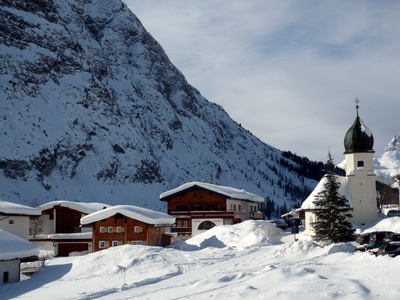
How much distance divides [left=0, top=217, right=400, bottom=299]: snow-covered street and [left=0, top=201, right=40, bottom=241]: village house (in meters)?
10.6

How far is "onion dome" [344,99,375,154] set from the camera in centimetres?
5683

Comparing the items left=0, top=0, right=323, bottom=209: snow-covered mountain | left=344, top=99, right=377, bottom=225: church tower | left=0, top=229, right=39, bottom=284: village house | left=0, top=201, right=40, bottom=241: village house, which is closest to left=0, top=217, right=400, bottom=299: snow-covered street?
left=0, top=229, right=39, bottom=284: village house

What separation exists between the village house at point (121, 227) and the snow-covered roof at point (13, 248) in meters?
11.4

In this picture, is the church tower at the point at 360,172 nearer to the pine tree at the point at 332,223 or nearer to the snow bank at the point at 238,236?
the snow bank at the point at 238,236

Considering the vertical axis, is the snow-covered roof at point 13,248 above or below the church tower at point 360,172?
below

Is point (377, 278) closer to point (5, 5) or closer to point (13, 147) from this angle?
point (13, 147)

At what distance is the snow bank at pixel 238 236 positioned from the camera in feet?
166

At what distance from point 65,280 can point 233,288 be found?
52.8ft

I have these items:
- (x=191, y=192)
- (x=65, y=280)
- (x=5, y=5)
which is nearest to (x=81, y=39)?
(x=5, y=5)

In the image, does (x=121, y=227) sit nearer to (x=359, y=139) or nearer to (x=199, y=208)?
(x=199, y=208)

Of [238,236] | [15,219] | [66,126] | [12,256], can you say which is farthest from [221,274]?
[66,126]

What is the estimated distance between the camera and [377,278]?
21.3 metres

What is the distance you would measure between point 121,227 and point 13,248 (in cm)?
1477

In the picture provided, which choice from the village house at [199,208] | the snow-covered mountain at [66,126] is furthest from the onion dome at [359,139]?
the snow-covered mountain at [66,126]
